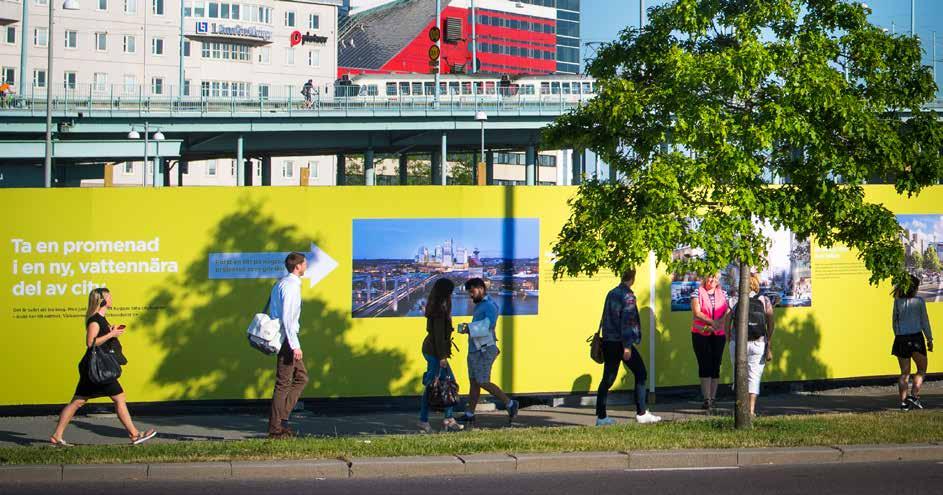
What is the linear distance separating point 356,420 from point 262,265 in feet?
6.98

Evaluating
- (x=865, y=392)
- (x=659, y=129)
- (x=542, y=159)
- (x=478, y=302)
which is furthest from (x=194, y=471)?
(x=542, y=159)

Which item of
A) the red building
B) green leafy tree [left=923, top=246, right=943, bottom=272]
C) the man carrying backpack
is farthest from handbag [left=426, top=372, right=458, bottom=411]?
the red building

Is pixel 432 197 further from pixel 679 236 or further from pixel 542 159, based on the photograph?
pixel 542 159

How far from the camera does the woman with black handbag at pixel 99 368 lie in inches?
484

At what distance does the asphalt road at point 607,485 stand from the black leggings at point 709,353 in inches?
170

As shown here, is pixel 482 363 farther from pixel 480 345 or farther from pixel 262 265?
pixel 262 265

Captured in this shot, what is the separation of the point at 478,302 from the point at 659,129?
2.90 meters

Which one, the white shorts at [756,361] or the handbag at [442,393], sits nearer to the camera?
the handbag at [442,393]

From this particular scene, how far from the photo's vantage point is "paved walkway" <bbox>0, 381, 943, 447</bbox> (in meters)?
13.5

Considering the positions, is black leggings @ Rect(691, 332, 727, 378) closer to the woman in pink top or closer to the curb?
the woman in pink top

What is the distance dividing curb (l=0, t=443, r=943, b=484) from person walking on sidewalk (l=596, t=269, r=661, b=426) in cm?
242

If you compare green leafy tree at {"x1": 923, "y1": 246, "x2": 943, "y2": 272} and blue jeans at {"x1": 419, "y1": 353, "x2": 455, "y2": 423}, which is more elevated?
green leafy tree at {"x1": 923, "y1": 246, "x2": 943, "y2": 272}

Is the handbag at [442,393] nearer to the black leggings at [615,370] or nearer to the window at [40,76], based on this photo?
the black leggings at [615,370]

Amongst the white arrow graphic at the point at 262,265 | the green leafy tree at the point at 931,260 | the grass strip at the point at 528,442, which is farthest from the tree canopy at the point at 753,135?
the green leafy tree at the point at 931,260
